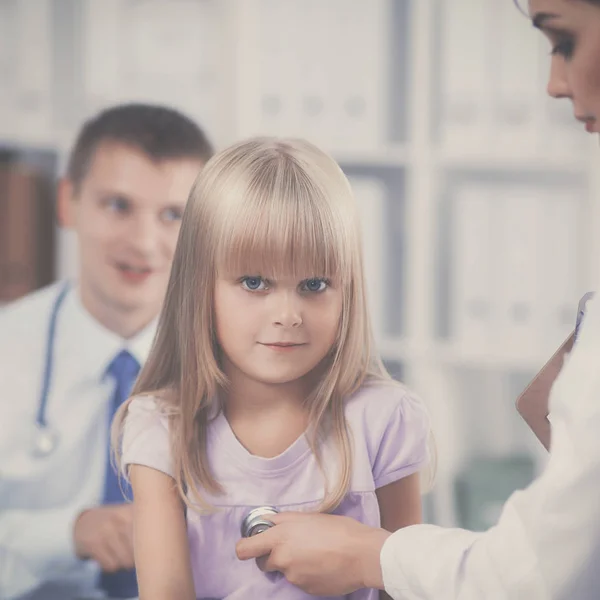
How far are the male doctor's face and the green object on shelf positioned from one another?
0.88 meters

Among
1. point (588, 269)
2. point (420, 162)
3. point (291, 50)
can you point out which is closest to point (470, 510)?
point (588, 269)

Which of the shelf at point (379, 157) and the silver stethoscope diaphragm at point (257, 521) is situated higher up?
the shelf at point (379, 157)

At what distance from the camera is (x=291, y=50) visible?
1559 mm

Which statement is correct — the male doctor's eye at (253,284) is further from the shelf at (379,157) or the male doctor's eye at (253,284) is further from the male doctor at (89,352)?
the shelf at (379,157)

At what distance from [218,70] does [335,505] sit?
2.93 ft

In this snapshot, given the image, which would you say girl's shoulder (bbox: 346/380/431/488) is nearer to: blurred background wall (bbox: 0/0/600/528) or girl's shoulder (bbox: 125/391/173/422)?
girl's shoulder (bbox: 125/391/173/422)

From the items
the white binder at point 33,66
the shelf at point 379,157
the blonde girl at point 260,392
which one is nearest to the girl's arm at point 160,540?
the blonde girl at point 260,392

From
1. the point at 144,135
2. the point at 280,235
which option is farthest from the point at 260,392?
the point at 144,135

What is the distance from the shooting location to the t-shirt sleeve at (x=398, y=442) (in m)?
0.93

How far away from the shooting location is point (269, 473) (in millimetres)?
906

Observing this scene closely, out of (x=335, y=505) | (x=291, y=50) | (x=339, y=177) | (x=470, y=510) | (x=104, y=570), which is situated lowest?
(x=470, y=510)

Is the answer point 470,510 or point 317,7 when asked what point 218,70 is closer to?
point 317,7

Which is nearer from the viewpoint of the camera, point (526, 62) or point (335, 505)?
point (335, 505)

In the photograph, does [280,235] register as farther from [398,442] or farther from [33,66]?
[33,66]
